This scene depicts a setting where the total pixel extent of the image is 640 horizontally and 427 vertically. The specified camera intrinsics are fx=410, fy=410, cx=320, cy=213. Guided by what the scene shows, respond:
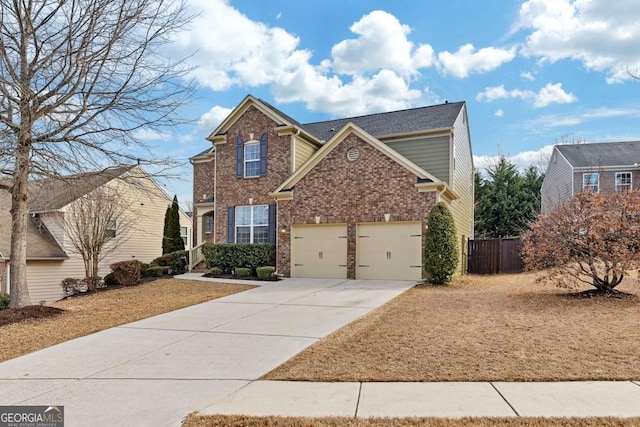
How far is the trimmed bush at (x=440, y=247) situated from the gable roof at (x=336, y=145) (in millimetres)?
1286

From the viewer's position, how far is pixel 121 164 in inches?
382

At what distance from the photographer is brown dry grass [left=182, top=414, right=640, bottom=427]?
3.54 metres

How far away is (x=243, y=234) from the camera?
18.2m

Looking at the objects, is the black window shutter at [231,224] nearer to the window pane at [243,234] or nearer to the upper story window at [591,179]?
the window pane at [243,234]

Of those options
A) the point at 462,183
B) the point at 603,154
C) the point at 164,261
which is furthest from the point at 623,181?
the point at 164,261

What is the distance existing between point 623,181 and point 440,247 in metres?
22.6

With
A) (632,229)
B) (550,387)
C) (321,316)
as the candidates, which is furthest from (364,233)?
(550,387)

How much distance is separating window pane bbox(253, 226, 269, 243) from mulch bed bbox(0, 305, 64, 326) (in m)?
8.65

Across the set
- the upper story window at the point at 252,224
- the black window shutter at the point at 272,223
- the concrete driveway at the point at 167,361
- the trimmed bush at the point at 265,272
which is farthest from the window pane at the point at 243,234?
the concrete driveway at the point at 167,361

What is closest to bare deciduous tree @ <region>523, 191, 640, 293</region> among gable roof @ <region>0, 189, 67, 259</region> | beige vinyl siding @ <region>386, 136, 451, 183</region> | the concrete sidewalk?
beige vinyl siding @ <region>386, 136, 451, 183</region>

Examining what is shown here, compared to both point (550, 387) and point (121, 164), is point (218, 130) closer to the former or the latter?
point (121, 164)

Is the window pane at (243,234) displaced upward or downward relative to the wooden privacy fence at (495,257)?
upward

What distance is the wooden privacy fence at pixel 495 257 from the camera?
63.3ft

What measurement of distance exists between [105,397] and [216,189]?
15034 mm
